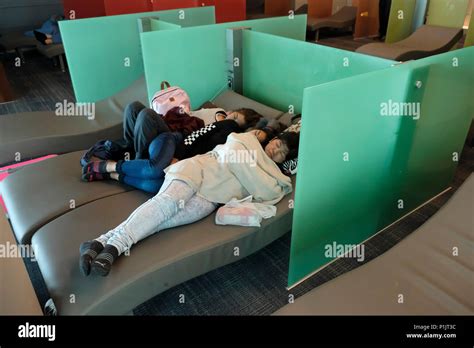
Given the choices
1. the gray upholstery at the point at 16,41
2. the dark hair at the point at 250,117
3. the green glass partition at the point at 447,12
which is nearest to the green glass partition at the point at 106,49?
the dark hair at the point at 250,117

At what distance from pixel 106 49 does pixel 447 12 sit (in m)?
5.35

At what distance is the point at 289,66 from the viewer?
2383 millimetres

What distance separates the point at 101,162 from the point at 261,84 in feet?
4.31

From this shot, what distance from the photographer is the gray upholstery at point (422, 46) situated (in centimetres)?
456

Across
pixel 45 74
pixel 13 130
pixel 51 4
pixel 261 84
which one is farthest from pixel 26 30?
pixel 261 84

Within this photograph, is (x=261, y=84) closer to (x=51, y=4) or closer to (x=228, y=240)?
(x=228, y=240)

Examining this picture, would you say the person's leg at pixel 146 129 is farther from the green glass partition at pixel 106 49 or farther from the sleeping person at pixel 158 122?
the green glass partition at pixel 106 49

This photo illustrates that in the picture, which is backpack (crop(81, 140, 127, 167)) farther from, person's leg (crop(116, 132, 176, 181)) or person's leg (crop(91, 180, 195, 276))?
person's leg (crop(91, 180, 195, 276))

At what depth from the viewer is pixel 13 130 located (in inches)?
107

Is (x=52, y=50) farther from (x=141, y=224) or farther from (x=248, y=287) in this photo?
(x=248, y=287)

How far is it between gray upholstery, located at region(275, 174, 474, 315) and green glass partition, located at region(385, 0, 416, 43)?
560cm

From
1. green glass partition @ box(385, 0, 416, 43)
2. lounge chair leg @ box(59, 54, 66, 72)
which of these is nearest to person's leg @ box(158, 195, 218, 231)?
lounge chair leg @ box(59, 54, 66, 72)

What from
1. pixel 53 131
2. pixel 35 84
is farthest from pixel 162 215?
pixel 35 84

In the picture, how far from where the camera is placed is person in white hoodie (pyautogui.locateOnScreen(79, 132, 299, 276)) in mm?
1563
